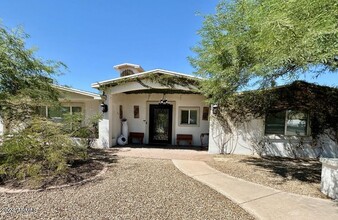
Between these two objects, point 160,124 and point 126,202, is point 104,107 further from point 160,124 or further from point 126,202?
point 126,202

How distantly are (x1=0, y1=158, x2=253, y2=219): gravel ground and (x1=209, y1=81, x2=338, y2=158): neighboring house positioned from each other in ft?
15.1

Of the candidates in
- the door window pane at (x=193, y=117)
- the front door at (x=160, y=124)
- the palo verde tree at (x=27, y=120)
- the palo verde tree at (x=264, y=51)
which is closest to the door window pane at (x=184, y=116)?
the door window pane at (x=193, y=117)

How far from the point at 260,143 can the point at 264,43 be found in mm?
6269

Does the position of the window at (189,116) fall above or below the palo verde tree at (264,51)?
below

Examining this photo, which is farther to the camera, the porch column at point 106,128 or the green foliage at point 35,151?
the porch column at point 106,128

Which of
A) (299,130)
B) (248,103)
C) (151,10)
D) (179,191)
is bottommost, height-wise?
(179,191)

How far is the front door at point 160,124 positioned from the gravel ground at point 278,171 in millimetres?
4171

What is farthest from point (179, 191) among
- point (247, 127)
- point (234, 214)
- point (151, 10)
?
point (151, 10)

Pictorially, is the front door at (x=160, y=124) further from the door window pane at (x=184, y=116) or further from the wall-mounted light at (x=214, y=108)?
the wall-mounted light at (x=214, y=108)

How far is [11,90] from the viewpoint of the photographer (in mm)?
6094

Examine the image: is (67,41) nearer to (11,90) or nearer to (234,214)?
(11,90)

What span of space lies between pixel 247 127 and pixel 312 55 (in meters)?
6.22

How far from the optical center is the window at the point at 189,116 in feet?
37.4

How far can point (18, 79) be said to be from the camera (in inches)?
241
